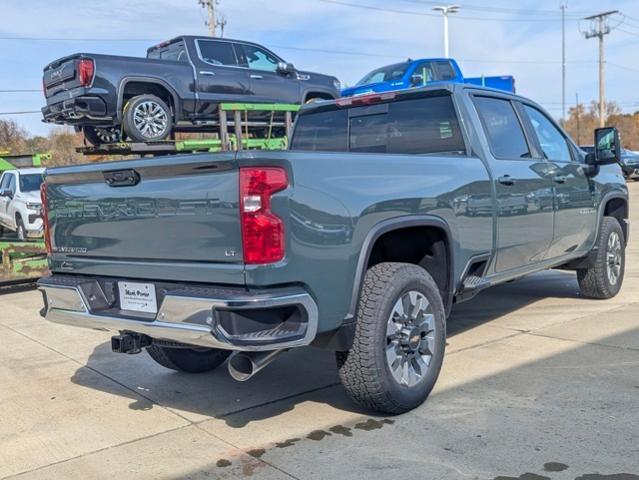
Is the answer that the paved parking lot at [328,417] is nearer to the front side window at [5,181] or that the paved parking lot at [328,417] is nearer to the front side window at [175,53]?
the front side window at [175,53]

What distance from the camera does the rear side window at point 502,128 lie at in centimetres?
512

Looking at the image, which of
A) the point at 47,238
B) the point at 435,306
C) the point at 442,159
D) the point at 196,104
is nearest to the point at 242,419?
the point at 435,306

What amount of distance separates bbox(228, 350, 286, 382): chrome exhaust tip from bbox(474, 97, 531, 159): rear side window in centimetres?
258

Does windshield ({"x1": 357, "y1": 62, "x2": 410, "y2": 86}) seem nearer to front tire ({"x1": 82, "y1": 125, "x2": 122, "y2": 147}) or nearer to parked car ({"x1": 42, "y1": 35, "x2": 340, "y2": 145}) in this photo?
parked car ({"x1": 42, "y1": 35, "x2": 340, "y2": 145})

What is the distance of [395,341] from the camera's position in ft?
13.0

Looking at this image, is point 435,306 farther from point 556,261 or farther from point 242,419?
point 556,261

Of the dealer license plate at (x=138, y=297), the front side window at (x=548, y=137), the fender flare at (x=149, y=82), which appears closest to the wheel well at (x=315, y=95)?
the fender flare at (x=149, y=82)

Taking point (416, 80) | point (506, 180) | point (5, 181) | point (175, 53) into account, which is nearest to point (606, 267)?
point (506, 180)

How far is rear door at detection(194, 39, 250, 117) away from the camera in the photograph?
10.1m

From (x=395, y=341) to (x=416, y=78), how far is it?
31.0 ft

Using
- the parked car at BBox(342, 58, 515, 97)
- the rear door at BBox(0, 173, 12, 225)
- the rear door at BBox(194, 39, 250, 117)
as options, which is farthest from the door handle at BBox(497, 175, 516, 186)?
the rear door at BBox(0, 173, 12, 225)

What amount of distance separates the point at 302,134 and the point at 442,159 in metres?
1.80

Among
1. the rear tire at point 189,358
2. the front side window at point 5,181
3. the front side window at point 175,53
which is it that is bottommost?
the rear tire at point 189,358

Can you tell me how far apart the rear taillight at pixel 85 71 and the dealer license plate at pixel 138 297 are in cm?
576
